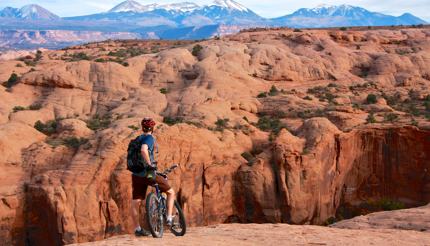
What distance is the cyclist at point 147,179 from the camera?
1147 cm

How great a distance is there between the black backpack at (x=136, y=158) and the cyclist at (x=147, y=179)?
9 cm

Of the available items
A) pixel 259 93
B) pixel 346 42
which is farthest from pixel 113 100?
pixel 346 42

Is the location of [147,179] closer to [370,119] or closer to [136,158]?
[136,158]

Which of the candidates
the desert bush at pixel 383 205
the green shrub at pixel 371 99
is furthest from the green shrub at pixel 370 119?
the desert bush at pixel 383 205

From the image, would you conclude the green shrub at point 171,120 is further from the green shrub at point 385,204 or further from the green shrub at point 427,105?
the green shrub at point 427,105

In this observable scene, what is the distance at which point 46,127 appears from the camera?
30.9 meters

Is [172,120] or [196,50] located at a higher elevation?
[196,50]

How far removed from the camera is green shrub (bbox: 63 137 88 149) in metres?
27.4

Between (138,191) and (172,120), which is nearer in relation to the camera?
(138,191)

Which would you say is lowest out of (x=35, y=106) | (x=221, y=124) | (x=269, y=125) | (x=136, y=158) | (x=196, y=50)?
(x=269, y=125)

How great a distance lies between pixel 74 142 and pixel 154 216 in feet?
55.1

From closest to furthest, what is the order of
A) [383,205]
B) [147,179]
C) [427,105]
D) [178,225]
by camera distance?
[147,179] < [178,225] < [383,205] < [427,105]

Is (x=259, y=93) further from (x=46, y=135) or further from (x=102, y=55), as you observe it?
(x=102, y=55)

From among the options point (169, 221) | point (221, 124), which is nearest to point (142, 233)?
point (169, 221)
